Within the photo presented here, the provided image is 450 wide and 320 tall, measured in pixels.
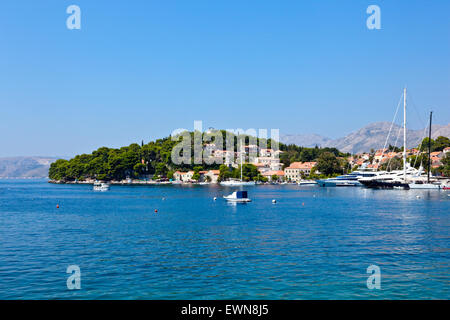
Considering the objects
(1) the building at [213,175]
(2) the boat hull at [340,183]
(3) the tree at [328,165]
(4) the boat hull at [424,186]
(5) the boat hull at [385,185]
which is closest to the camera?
(4) the boat hull at [424,186]

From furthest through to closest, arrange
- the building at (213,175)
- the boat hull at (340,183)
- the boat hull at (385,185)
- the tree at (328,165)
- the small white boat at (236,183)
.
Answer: the building at (213,175), the tree at (328,165), the small white boat at (236,183), the boat hull at (340,183), the boat hull at (385,185)

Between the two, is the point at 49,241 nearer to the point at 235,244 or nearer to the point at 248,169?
the point at 235,244

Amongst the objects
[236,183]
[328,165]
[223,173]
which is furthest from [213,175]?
[328,165]

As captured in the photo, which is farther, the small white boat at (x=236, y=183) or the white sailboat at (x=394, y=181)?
the small white boat at (x=236, y=183)

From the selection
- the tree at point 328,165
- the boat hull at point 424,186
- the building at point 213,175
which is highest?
the tree at point 328,165

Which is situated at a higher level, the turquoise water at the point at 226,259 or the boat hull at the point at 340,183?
the boat hull at the point at 340,183

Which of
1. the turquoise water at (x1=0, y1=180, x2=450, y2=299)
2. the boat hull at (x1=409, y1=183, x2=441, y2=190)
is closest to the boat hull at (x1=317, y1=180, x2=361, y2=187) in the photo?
the boat hull at (x1=409, y1=183, x2=441, y2=190)

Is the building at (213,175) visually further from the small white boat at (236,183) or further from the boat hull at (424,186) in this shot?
the boat hull at (424,186)

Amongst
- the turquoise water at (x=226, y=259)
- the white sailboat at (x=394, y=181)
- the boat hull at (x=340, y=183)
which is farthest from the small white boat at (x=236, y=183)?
the turquoise water at (x=226, y=259)

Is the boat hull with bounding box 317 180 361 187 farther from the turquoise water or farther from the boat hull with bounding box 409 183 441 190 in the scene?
the turquoise water

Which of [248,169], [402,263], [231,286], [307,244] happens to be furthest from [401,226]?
[248,169]

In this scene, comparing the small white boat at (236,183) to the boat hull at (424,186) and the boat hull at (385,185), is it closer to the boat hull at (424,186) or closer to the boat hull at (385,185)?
the boat hull at (385,185)

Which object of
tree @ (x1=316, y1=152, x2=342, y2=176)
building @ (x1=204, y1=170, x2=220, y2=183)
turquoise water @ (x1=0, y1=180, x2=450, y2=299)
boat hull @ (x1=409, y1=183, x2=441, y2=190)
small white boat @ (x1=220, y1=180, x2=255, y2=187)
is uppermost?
tree @ (x1=316, y1=152, x2=342, y2=176)

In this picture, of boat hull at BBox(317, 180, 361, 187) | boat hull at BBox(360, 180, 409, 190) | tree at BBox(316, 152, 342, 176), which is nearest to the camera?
boat hull at BBox(360, 180, 409, 190)
